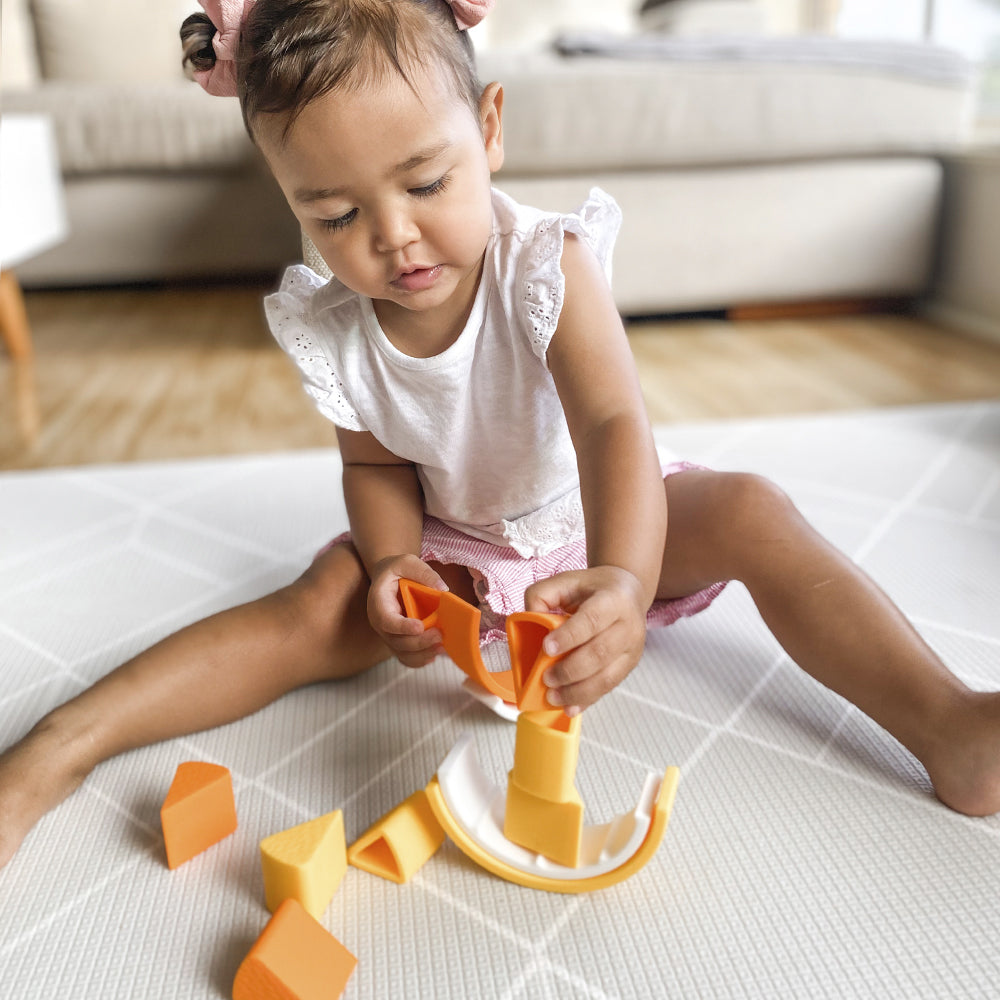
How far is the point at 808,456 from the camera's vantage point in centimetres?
110

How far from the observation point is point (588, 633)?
452mm

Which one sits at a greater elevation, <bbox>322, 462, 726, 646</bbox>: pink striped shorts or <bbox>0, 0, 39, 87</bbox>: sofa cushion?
<bbox>0, 0, 39, 87</bbox>: sofa cushion

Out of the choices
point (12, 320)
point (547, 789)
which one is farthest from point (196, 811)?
point (12, 320)

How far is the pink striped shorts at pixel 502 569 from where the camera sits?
0.64m

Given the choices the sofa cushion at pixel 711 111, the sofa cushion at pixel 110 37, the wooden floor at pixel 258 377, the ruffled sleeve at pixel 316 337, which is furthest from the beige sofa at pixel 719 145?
the ruffled sleeve at pixel 316 337

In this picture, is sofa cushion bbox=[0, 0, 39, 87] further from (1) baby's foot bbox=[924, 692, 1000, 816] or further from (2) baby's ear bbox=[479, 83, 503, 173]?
(1) baby's foot bbox=[924, 692, 1000, 816]

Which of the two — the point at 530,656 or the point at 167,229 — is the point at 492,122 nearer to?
the point at 530,656

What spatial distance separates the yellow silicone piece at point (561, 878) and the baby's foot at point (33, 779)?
23 cm

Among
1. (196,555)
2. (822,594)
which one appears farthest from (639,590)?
(196,555)

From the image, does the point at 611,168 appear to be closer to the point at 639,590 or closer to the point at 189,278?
the point at 189,278

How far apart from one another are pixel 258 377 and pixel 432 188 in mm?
1119

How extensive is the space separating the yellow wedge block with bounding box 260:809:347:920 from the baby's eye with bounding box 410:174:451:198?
0.33m

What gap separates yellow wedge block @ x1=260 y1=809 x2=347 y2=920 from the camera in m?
0.46

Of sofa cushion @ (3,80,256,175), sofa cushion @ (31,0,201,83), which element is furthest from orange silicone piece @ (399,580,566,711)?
sofa cushion @ (31,0,201,83)
